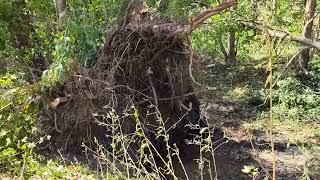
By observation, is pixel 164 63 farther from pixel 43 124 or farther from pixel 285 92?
pixel 285 92

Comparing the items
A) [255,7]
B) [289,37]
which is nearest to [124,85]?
[289,37]

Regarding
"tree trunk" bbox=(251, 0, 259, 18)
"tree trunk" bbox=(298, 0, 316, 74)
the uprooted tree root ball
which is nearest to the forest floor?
the uprooted tree root ball

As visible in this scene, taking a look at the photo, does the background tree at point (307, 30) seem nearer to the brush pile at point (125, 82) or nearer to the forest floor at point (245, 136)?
the forest floor at point (245, 136)

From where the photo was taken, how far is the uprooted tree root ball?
6449mm

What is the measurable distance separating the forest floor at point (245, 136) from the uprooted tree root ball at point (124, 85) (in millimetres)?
953

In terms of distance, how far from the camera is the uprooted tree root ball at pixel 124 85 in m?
6.45

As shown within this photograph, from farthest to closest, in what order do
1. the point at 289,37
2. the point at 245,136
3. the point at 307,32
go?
the point at 307,32 → the point at 245,136 → the point at 289,37

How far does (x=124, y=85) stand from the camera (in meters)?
6.64

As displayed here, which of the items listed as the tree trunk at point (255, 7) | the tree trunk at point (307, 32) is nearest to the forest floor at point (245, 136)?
the tree trunk at point (307, 32)

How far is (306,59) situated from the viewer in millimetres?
11180

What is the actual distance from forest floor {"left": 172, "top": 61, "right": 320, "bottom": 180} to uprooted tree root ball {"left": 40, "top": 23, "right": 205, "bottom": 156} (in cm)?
95

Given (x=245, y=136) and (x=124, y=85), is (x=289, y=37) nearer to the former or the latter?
(x=245, y=136)

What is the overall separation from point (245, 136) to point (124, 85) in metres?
2.96

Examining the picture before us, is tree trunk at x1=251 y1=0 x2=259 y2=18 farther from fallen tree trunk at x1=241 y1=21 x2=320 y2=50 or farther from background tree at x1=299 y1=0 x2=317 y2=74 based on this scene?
background tree at x1=299 y1=0 x2=317 y2=74
